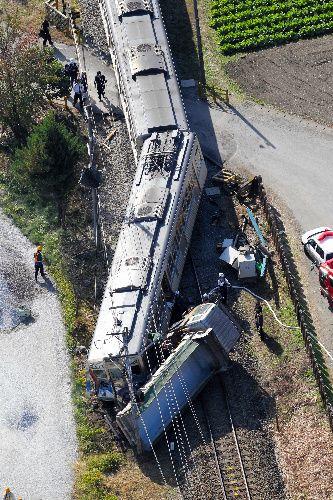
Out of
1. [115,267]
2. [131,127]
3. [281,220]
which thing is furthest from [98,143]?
[115,267]

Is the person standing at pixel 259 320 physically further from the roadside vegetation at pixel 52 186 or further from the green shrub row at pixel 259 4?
the green shrub row at pixel 259 4

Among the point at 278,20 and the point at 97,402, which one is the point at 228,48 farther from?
the point at 97,402

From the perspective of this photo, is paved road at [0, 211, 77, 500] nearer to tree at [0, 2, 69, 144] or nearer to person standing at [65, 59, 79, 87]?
tree at [0, 2, 69, 144]

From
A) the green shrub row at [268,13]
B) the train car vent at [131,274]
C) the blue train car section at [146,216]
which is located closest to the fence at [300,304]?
the blue train car section at [146,216]

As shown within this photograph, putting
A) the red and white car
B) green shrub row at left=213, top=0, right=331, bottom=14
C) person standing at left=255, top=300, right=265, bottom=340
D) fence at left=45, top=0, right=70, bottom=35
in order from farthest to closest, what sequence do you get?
fence at left=45, top=0, right=70, bottom=35
green shrub row at left=213, top=0, right=331, bottom=14
the red and white car
person standing at left=255, top=300, right=265, bottom=340

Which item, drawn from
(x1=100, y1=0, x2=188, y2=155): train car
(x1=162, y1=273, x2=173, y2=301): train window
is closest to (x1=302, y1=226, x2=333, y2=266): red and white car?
(x1=162, y1=273, x2=173, y2=301): train window

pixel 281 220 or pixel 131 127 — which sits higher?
pixel 131 127
